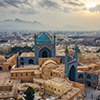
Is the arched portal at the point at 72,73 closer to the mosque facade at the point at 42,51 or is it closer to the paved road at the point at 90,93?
the paved road at the point at 90,93

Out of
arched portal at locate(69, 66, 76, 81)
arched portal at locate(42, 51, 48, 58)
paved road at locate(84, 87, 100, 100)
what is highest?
arched portal at locate(42, 51, 48, 58)

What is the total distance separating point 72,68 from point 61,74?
2.52 metres

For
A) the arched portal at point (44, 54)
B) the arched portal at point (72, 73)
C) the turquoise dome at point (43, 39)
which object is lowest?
the arched portal at point (72, 73)

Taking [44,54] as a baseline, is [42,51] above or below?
above

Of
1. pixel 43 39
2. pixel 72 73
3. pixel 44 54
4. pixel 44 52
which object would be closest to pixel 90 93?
pixel 72 73

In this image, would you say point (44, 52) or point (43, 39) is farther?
point (44, 52)

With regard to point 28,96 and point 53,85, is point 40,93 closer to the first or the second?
point 53,85

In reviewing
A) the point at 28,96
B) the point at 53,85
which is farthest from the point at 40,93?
the point at 28,96

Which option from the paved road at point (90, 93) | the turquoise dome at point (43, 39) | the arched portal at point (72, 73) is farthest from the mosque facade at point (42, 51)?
the paved road at point (90, 93)

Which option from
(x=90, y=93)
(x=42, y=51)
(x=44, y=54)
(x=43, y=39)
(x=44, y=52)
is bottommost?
(x=90, y=93)

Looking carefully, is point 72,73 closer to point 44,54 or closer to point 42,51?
point 44,54

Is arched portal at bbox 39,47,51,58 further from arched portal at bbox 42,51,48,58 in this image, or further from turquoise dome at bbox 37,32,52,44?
turquoise dome at bbox 37,32,52,44

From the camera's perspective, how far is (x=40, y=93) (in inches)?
703

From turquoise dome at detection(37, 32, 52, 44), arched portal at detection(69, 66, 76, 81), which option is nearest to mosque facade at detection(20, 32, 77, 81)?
turquoise dome at detection(37, 32, 52, 44)
